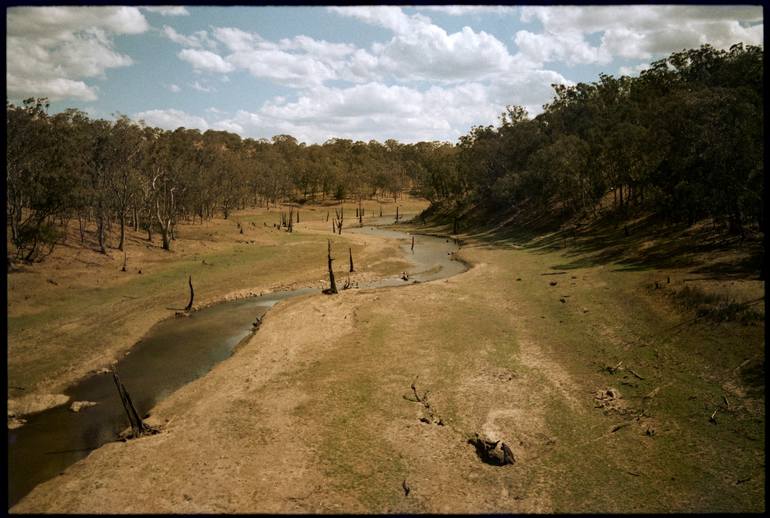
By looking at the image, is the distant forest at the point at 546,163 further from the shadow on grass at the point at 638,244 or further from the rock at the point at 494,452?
the rock at the point at 494,452

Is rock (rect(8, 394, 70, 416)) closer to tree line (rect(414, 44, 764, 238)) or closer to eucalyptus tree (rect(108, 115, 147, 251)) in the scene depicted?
eucalyptus tree (rect(108, 115, 147, 251))

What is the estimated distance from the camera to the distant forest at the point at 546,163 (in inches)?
1315

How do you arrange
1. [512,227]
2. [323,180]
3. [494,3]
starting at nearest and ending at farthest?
[494,3]
[512,227]
[323,180]

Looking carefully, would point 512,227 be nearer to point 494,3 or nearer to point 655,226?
point 655,226

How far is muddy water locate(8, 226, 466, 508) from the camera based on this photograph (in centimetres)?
1888

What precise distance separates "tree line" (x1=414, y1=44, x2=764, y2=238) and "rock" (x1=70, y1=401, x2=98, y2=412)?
3632 centimetres

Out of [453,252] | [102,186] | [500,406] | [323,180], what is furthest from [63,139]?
[323,180]

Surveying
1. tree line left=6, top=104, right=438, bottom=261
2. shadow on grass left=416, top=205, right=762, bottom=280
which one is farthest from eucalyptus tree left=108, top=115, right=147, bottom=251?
shadow on grass left=416, top=205, right=762, bottom=280

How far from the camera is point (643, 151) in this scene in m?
49.6

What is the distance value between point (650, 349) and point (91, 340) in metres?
31.6

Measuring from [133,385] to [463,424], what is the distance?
56.3ft

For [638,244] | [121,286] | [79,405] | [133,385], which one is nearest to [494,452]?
[133,385]

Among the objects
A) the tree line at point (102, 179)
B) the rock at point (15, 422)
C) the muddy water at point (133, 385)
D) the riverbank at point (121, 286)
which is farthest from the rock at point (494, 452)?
the tree line at point (102, 179)

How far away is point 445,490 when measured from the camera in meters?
15.6
